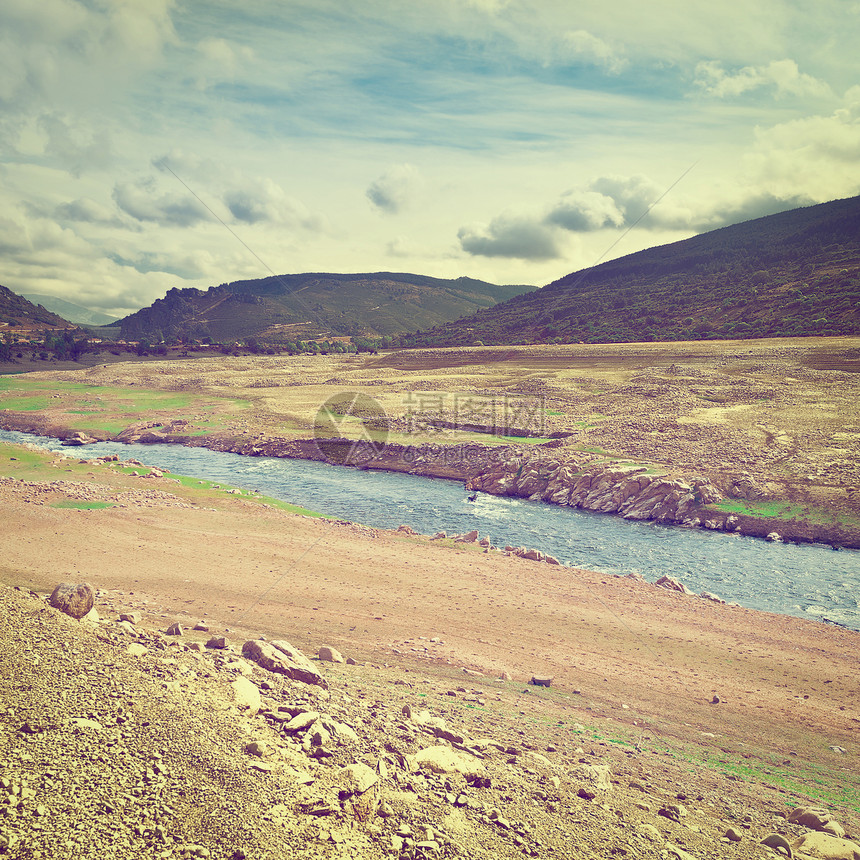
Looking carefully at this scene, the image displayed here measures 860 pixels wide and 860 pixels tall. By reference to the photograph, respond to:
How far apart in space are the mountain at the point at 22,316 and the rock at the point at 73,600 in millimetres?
145340

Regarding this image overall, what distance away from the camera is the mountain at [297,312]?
15525 centimetres

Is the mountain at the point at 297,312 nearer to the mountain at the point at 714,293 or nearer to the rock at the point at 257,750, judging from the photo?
the mountain at the point at 714,293

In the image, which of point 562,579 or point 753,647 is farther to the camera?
point 562,579

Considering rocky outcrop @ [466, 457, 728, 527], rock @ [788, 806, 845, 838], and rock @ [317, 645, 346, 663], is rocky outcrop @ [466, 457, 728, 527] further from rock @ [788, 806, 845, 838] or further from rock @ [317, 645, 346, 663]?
rock @ [317, 645, 346, 663]

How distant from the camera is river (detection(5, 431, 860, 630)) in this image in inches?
687

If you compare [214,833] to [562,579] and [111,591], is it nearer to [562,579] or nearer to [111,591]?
[111,591]

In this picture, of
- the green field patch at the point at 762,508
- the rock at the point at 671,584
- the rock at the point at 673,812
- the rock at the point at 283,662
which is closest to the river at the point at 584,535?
the rock at the point at 671,584

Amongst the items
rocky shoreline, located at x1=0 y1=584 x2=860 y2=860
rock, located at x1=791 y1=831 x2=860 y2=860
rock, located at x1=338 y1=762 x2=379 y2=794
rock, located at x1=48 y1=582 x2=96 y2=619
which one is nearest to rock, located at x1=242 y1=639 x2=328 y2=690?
rocky shoreline, located at x1=0 y1=584 x2=860 y2=860

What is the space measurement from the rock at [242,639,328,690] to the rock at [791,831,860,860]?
6.40 metres

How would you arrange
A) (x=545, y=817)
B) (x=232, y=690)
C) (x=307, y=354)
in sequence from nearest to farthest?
(x=545, y=817), (x=232, y=690), (x=307, y=354)

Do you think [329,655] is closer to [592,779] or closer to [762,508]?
[592,779]

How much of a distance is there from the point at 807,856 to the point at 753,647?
7442 millimetres

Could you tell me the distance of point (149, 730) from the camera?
573cm

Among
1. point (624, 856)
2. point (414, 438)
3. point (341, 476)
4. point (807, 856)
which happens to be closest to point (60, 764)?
point (624, 856)
